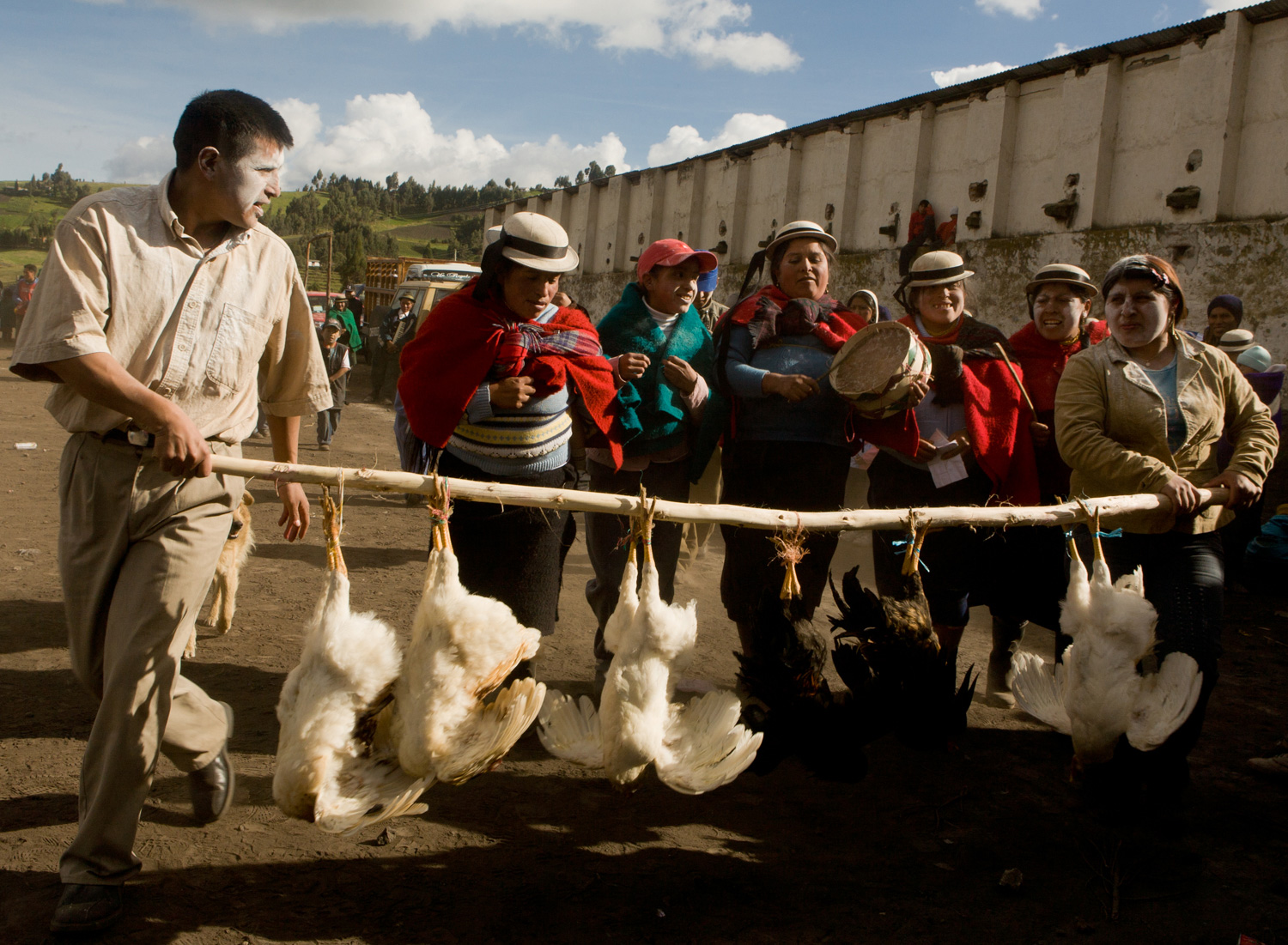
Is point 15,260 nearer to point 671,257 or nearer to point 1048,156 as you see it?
point 1048,156

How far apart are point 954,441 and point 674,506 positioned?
1.72m

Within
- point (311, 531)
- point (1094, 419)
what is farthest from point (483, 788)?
point (311, 531)

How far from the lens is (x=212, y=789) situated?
2.77m

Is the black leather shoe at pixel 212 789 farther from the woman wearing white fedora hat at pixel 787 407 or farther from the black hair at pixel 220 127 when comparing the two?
the woman wearing white fedora hat at pixel 787 407

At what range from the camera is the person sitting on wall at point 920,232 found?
484 inches

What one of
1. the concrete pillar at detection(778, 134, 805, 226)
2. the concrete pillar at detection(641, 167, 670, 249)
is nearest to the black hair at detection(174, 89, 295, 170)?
the concrete pillar at detection(778, 134, 805, 226)

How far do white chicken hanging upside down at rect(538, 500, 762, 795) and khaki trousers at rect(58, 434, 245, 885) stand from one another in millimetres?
1074

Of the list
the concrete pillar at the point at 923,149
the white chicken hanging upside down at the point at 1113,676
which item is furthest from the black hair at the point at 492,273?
the concrete pillar at the point at 923,149

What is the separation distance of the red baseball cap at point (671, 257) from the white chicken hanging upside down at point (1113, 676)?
6.11 ft

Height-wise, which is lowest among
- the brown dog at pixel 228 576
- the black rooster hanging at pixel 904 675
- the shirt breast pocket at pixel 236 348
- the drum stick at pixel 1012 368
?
the brown dog at pixel 228 576

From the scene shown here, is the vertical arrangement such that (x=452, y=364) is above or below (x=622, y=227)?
below

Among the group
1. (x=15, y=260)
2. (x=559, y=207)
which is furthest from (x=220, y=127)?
(x=15, y=260)

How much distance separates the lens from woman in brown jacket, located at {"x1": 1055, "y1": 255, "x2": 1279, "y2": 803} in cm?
295

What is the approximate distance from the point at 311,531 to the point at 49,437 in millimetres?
5020
